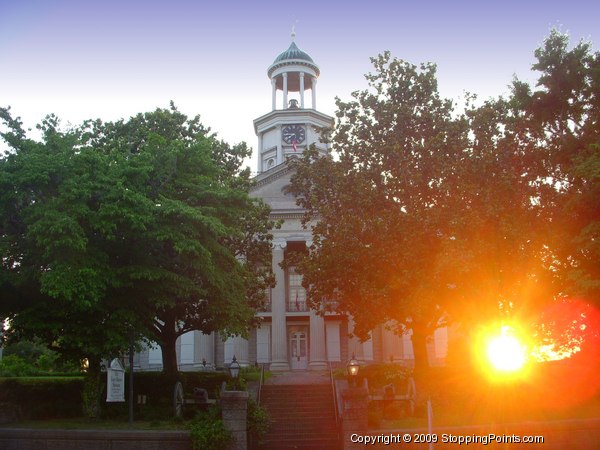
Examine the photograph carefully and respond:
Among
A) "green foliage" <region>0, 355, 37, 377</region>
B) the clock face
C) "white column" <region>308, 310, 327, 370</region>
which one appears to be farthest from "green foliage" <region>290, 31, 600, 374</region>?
the clock face

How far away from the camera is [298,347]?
41875mm

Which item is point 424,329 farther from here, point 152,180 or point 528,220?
point 152,180

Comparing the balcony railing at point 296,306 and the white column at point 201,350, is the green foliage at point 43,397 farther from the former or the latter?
the balcony railing at point 296,306

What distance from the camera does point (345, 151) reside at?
1000 inches

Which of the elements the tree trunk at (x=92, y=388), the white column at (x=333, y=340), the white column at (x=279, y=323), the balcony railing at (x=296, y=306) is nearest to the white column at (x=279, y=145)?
the white column at (x=279, y=323)

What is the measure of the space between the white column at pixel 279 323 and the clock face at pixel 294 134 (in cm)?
1257

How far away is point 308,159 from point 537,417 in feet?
43.1

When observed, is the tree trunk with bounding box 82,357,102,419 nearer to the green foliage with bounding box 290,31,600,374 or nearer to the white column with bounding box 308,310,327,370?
the green foliage with bounding box 290,31,600,374

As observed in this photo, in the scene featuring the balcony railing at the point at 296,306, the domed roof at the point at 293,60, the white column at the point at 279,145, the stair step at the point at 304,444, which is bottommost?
the stair step at the point at 304,444

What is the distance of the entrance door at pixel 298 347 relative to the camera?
1633 inches

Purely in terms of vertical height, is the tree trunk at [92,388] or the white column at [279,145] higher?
the white column at [279,145]

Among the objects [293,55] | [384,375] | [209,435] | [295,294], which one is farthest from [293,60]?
[209,435]

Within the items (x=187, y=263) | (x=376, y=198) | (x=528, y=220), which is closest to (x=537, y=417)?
(x=528, y=220)

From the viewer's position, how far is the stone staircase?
19.3 metres
